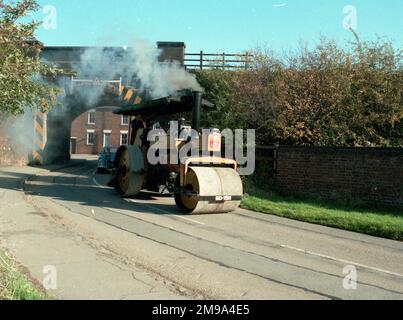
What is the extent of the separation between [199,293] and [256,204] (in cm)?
837

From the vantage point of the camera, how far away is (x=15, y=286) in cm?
482

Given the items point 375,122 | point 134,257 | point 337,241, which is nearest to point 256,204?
point 337,241

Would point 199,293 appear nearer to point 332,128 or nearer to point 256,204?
point 256,204

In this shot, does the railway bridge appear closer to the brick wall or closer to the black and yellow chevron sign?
the black and yellow chevron sign

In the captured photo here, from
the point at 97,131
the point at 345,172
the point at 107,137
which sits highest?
the point at 97,131

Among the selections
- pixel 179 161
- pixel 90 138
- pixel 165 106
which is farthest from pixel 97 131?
pixel 179 161

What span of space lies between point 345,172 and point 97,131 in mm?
49228

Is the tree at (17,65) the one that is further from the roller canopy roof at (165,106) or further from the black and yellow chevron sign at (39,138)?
the black and yellow chevron sign at (39,138)

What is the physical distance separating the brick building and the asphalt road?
47.1 m

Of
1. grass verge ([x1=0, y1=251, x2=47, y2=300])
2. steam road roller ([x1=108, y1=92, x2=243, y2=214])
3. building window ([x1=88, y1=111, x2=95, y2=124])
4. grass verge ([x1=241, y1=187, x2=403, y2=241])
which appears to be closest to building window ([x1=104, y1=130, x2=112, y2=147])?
building window ([x1=88, y1=111, x2=95, y2=124])

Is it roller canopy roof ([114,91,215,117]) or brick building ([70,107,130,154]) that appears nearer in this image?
roller canopy roof ([114,91,215,117])

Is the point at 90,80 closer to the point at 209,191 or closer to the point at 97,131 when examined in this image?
the point at 209,191

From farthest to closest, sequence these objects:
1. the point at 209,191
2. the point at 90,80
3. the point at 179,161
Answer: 1. the point at 90,80
2. the point at 179,161
3. the point at 209,191

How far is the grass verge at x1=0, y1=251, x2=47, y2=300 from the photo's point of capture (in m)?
4.64
